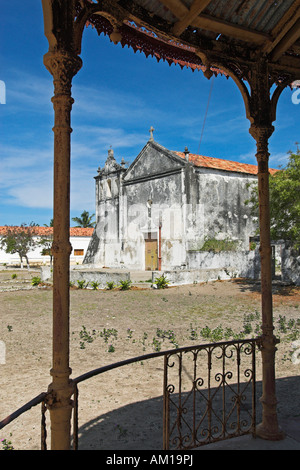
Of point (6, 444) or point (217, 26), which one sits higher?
point (217, 26)

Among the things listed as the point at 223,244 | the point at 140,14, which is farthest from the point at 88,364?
the point at 223,244

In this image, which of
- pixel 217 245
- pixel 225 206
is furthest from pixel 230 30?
pixel 225 206

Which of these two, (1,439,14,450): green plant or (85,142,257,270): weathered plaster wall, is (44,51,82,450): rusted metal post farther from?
(85,142,257,270): weathered plaster wall

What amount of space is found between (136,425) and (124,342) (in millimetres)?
4073

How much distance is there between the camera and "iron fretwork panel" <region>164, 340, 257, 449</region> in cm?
324

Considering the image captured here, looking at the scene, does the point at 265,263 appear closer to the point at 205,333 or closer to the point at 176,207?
the point at 205,333

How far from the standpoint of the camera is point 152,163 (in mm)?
25250

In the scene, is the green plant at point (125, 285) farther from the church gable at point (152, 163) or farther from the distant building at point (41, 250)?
the distant building at point (41, 250)

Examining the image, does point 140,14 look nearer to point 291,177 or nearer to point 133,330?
point 133,330

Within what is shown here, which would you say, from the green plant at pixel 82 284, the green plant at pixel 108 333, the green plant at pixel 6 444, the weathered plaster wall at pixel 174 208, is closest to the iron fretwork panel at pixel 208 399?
the green plant at pixel 6 444

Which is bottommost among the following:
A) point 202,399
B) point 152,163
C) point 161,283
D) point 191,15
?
point 202,399

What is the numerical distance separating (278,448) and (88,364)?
171 inches

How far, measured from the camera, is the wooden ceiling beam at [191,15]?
3061mm
